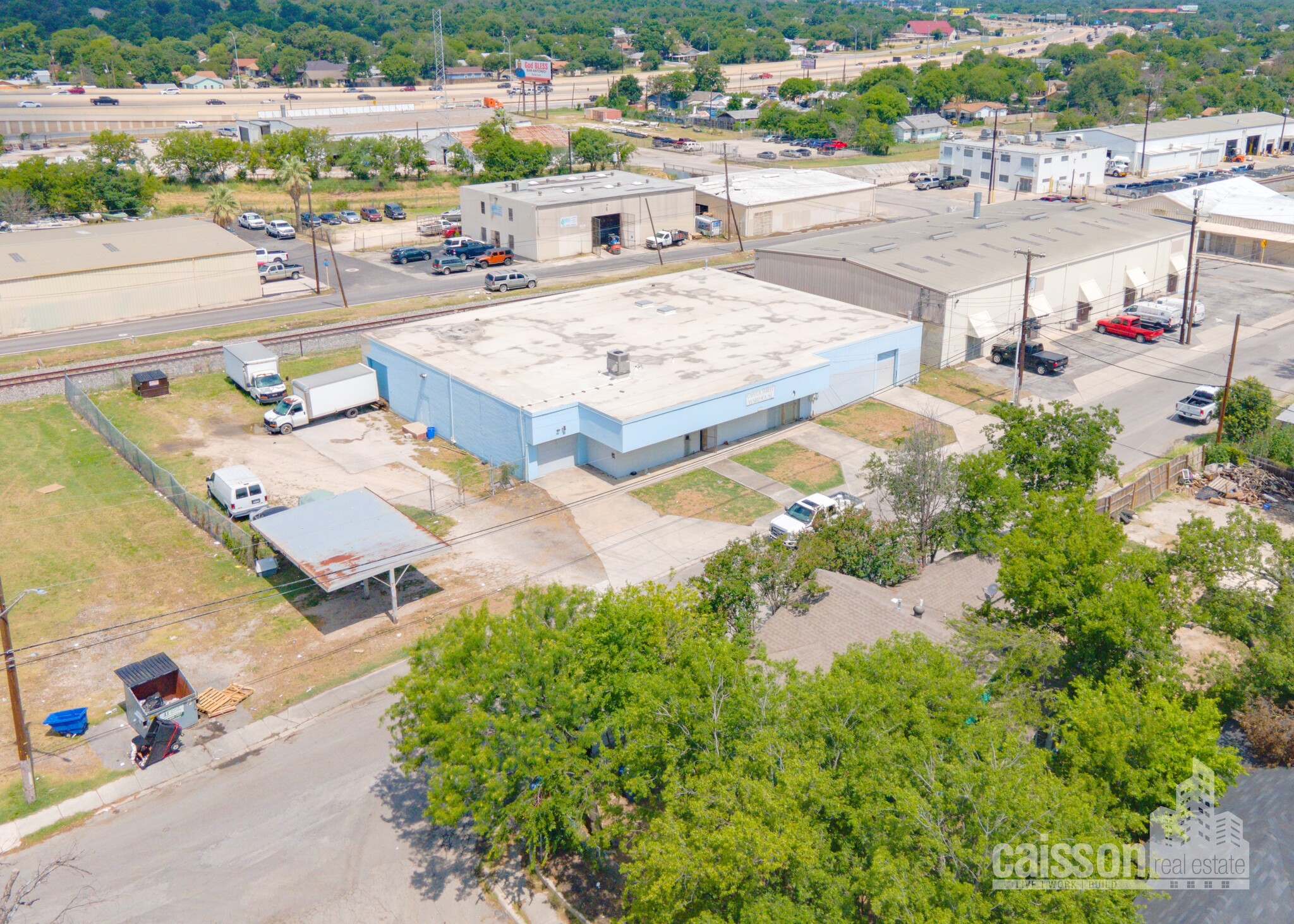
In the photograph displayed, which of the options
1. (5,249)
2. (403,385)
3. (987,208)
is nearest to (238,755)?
(403,385)

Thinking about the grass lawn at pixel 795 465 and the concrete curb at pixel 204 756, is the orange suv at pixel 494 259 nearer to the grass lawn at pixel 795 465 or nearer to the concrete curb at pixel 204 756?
the grass lawn at pixel 795 465

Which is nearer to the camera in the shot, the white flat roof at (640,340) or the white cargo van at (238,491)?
the white cargo van at (238,491)

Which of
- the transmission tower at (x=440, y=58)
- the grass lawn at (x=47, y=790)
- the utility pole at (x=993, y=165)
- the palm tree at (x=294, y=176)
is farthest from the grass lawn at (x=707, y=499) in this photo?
the transmission tower at (x=440, y=58)

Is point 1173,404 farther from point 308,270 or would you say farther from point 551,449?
point 308,270

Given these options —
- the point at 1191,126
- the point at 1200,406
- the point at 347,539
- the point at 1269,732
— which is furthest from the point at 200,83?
the point at 1269,732

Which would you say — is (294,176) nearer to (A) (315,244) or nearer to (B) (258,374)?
(A) (315,244)
